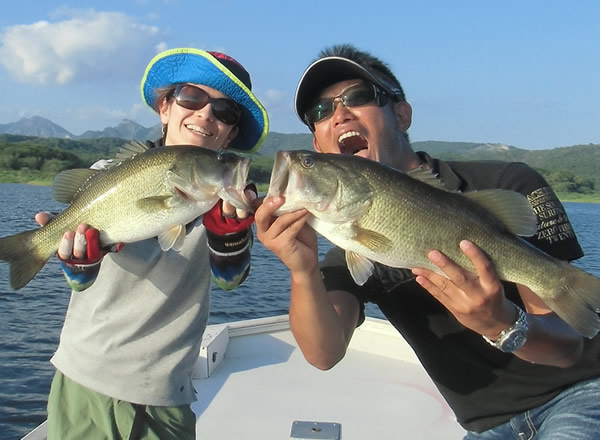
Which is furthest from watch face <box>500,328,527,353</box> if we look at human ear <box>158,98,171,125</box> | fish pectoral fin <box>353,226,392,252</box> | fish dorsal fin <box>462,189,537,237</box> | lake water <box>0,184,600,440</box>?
lake water <box>0,184,600,440</box>

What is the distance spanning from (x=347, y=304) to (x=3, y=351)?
10964mm

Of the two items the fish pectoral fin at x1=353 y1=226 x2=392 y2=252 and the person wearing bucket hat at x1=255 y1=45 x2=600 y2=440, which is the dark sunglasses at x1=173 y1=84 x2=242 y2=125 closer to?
Answer: the person wearing bucket hat at x1=255 y1=45 x2=600 y2=440

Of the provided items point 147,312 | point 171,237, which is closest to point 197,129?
point 171,237

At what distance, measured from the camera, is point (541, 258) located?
2621 millimetres

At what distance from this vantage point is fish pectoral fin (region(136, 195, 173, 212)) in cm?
312

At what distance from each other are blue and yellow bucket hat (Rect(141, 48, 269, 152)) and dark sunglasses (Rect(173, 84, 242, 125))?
0.09 meters

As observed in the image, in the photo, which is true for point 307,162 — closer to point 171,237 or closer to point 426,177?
point 426,177

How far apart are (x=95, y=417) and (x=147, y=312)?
0.70 meters

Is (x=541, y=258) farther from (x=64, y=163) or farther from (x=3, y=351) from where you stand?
(x=64, y=163)

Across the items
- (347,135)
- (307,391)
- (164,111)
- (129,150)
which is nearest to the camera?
(129,150)

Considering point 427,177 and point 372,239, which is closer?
point 372,239

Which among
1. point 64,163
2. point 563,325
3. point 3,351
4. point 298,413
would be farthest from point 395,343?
point 64,163

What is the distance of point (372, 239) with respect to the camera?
→ 264 cm

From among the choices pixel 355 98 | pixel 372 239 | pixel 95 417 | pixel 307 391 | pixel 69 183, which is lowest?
pixel 307 391
